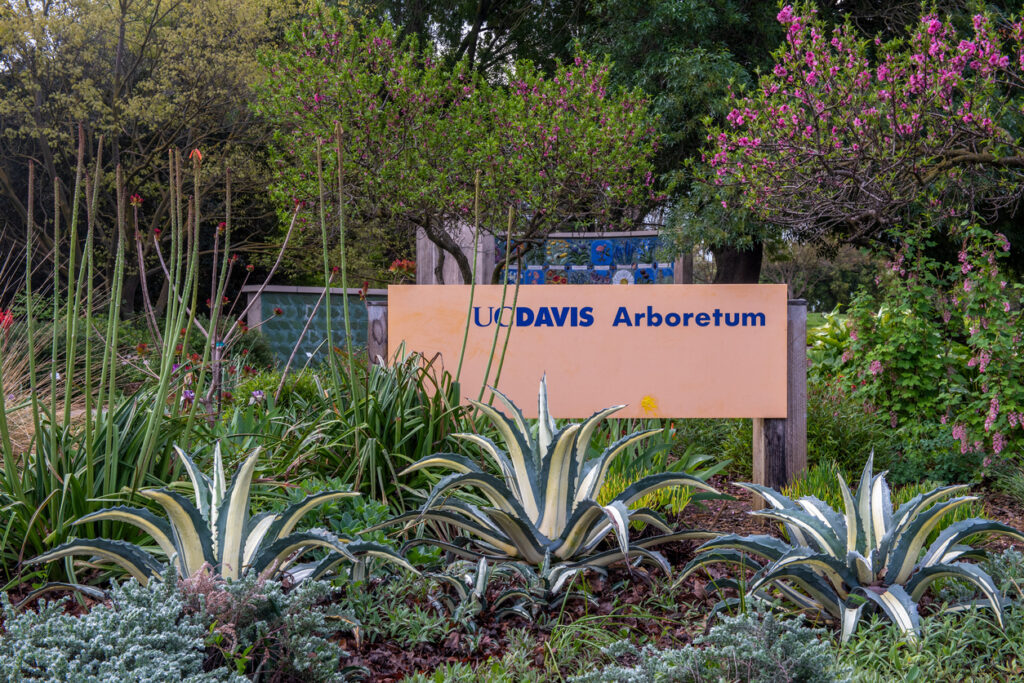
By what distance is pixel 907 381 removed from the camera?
5102 millimetres

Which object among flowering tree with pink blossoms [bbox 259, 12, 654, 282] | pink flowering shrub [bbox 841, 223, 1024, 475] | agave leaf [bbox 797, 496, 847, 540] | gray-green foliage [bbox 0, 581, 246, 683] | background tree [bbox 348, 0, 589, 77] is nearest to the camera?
gray-green foliage [bbox 0, 581, 246, 683]

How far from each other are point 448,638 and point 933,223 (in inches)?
199

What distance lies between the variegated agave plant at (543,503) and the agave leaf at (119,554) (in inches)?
27.4

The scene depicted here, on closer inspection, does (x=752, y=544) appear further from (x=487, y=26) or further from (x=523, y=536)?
(x=487, y=26)

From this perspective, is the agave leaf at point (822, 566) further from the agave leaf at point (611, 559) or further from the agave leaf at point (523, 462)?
the agave leaf at point (523, 462)

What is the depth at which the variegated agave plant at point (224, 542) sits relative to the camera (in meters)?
2.15

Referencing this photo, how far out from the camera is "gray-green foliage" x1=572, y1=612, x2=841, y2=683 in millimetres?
1810

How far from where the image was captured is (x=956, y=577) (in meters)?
2.40

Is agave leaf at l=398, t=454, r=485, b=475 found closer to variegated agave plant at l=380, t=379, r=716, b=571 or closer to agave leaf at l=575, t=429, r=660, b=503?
variegated agave plant at l=380, t=379, r=716, b=571

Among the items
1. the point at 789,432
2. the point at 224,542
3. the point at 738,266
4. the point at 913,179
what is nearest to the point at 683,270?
the point at 738,266

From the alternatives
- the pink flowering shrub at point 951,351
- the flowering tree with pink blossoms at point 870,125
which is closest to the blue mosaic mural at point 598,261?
the flowering tree with pink blossoms at point 870,125

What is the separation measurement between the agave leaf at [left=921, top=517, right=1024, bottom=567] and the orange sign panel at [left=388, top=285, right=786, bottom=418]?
171 centimetres

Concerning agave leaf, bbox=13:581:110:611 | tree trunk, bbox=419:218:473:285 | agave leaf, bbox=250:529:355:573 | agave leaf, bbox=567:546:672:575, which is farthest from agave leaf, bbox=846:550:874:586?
tree trunk, bbox=419:218:473:285

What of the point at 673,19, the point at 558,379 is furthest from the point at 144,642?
the point at 673,19
